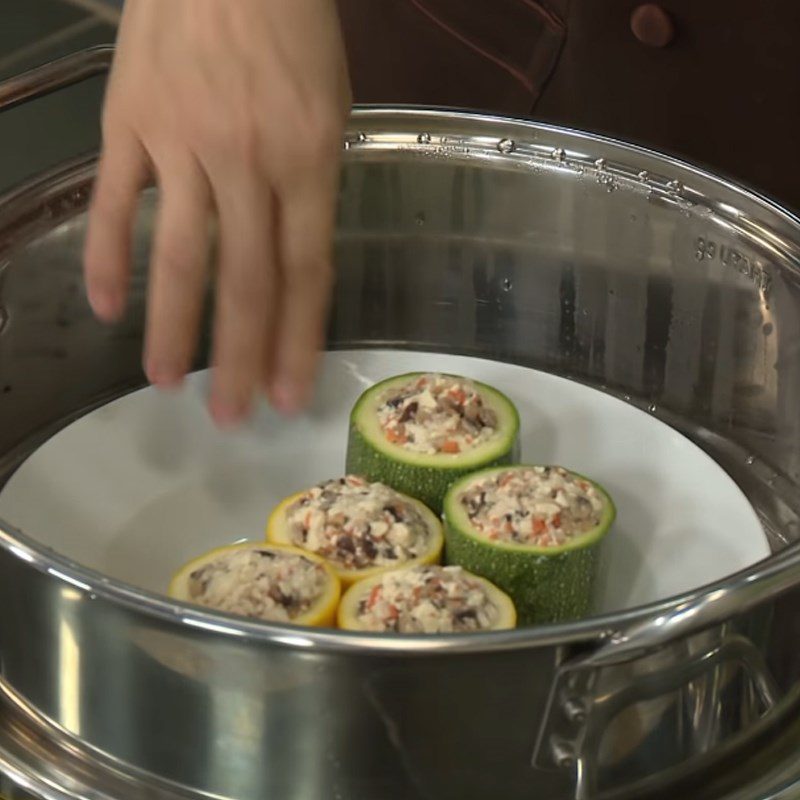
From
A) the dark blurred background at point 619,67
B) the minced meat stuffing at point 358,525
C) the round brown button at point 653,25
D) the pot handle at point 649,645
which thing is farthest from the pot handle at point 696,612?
the round brown button at point 653,25

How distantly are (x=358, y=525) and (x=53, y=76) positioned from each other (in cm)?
38

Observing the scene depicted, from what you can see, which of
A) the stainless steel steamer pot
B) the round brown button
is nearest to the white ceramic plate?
the stainless steel steamer pot

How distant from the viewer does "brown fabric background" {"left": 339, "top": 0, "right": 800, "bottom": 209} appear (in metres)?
0.99

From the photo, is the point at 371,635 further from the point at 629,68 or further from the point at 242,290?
the point at 629,68

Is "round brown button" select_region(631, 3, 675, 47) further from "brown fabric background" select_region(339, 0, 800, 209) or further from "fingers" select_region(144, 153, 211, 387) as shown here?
"fingers" select_region(144, 153, 211, 387)

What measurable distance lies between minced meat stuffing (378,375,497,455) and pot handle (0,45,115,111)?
31cm

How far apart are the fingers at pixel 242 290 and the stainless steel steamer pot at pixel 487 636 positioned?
0.13m

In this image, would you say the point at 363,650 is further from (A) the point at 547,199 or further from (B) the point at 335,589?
(A) the point at 547,199

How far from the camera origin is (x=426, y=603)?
2.29 ft

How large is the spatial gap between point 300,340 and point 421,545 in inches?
7.5

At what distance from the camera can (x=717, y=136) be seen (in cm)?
104

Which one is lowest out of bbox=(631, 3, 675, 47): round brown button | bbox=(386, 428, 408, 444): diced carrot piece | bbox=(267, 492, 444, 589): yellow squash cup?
bbox=(267, 492, 444, 589): yellow squash cup

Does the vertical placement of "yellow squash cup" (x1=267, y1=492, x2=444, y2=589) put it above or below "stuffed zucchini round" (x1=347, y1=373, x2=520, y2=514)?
below

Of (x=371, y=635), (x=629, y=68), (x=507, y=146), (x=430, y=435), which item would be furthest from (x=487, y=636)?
(x=629, y=68)
